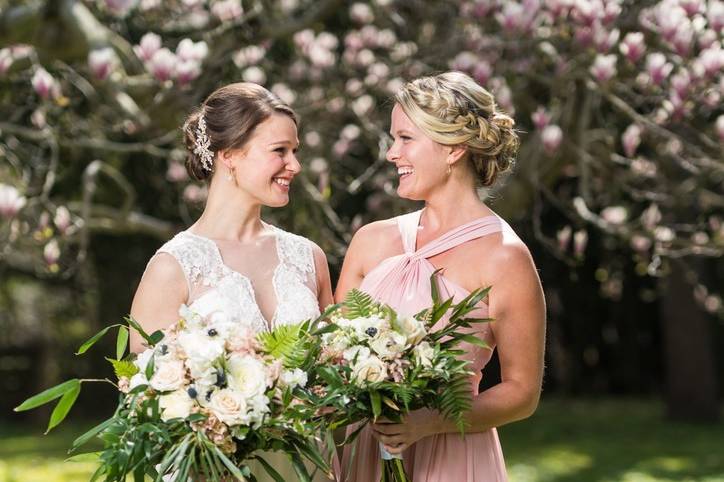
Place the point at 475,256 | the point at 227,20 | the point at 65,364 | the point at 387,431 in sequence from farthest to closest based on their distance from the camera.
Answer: the point at 65,364, the point at 227,20, the point at 475,256, the point at 387,431

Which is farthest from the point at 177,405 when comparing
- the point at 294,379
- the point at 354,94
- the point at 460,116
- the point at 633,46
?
the point at 354,94

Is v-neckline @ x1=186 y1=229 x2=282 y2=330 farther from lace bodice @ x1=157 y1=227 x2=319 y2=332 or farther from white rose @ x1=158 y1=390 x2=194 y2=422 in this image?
white rose @ x1=158 y1=390 x2=194 y2=422

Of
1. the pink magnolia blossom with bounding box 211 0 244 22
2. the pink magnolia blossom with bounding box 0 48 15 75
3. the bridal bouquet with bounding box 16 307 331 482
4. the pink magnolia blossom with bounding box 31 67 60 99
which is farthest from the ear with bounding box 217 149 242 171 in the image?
the pink magnolia blossom with bounding box 211 0 244 22

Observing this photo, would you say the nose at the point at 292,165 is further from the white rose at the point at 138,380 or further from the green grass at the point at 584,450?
the green grass at the point at 584,450

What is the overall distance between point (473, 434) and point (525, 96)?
455 cm

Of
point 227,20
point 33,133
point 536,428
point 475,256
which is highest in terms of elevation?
point 227,20

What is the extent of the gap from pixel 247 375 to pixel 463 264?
81 centimetres

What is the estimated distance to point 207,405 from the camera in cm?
273

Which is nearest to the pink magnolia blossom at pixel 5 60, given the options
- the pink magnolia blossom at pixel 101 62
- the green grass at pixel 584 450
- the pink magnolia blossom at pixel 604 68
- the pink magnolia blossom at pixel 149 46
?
the pink magnolia blossom at pixel 101 62

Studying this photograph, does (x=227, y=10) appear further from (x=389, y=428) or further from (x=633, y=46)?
(x=389, y=428)

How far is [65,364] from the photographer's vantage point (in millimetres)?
15203

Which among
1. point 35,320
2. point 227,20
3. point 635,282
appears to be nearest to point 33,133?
point 227,20

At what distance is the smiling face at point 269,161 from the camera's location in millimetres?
3439

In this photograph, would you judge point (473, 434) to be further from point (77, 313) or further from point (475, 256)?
point (77, 313)
